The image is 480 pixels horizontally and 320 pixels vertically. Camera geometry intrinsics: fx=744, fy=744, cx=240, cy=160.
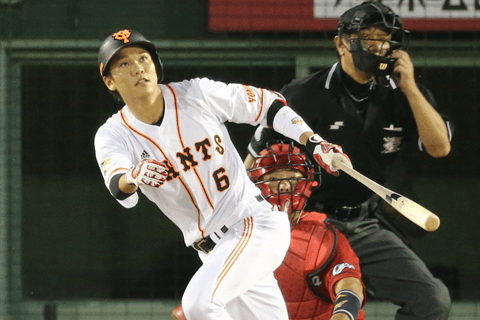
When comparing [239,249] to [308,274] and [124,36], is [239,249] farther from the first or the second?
[124,36]

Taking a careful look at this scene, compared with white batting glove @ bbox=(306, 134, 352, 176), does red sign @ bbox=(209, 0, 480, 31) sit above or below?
above

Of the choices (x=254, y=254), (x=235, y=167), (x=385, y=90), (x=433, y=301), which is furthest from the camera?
(x=385, y=90)

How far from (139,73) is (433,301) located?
55.7 inches

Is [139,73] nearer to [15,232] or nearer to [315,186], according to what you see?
[315,186]

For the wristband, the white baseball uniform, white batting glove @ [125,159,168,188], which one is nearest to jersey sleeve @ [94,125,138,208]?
the white baseball uniform

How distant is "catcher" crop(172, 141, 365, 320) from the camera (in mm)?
2648

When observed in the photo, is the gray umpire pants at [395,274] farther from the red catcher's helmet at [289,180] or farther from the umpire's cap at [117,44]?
the umpire's cap at [117,44]

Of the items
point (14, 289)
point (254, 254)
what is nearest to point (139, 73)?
point (254, 254)

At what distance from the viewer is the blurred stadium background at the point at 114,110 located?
15.0ft

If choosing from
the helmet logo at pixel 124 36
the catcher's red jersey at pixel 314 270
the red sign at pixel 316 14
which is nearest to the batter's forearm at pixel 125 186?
the helmet logo at pixel 124 36

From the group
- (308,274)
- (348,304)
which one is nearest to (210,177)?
(308,274)

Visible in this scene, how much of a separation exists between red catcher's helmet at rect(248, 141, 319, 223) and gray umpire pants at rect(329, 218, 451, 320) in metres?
0.33

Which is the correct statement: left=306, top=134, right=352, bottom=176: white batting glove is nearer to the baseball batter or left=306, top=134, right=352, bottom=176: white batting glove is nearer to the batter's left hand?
the baseball batter

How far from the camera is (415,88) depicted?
2.98m
